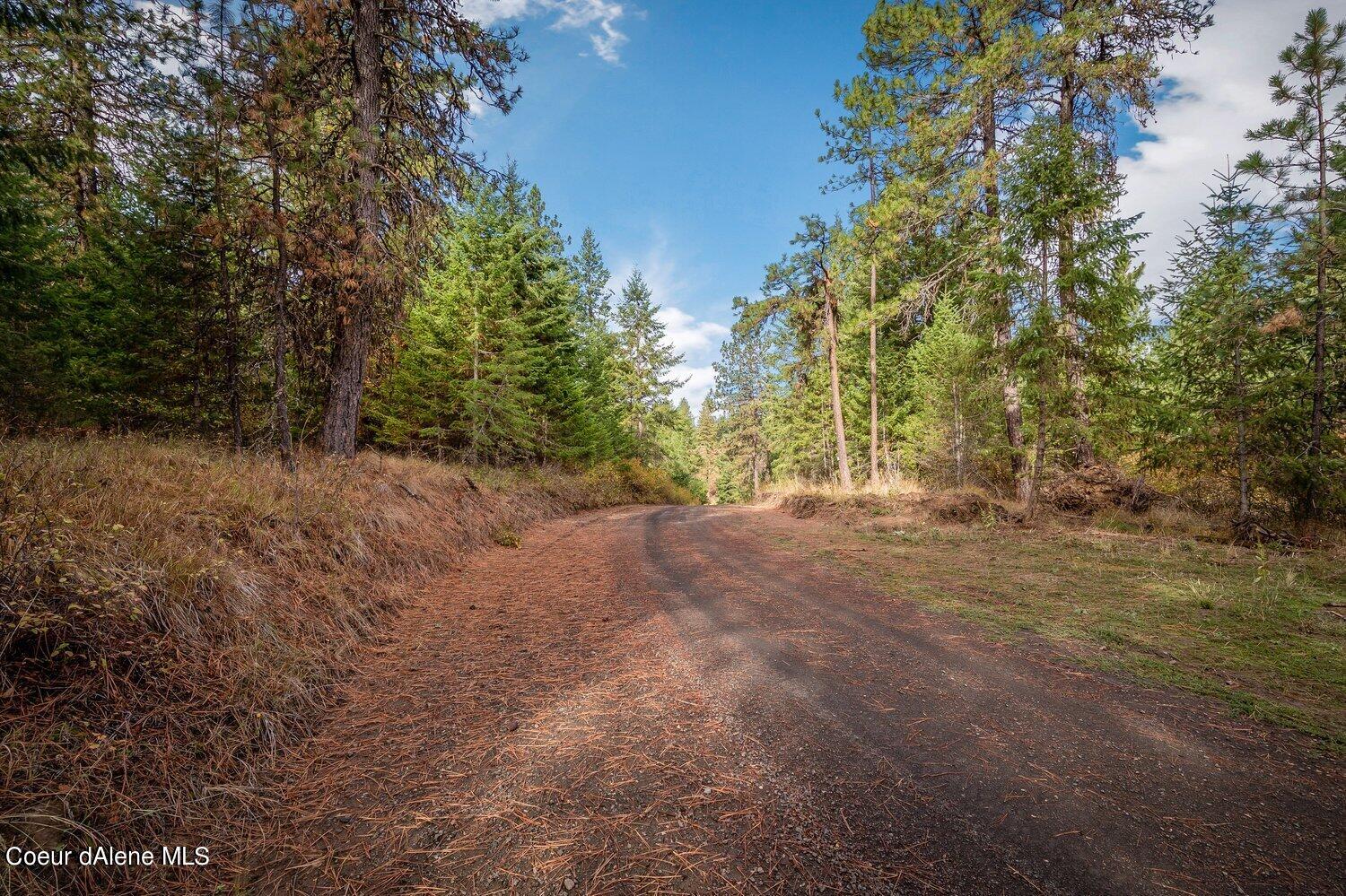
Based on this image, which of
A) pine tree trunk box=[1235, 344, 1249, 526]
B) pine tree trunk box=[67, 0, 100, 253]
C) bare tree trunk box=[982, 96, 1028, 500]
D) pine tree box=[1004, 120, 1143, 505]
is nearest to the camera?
pine tree trunk box=[67, 0, 100, 253]

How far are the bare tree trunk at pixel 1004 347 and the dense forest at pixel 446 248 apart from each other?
86 millimetres

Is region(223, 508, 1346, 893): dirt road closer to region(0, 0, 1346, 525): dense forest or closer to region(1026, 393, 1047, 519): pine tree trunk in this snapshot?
region(0, 0, 1346, 525): dense forest

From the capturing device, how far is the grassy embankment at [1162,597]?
290 cm

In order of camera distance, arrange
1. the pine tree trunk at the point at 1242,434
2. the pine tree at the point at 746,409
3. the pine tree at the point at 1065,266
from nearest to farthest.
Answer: the pine tree trunk at the point at 1242,434 < the pine tree at the point at 1065,266 < the pine tree at the point at 746,409

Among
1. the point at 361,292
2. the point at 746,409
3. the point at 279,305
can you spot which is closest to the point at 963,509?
the point at 361,292

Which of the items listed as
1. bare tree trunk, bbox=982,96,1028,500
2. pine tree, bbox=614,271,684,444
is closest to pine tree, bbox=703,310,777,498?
pine tree, bbox=614,271,684,444

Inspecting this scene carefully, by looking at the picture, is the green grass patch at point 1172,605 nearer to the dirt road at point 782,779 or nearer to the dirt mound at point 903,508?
the dirt road at point 782,779

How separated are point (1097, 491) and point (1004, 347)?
142 inches

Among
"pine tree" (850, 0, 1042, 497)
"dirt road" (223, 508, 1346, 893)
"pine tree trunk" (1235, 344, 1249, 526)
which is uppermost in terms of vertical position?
"pine tree" (850, 0, 1042, 497)

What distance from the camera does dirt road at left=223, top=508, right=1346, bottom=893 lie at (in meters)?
1.63

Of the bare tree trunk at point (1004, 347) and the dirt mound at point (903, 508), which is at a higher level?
the bare tree trunk at point (1004, 347)

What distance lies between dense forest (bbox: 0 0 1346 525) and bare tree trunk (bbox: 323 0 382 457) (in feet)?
0.13

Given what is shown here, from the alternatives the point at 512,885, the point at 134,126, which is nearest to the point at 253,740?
the point at 512,885

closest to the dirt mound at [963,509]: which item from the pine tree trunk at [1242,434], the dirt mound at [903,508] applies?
the dirt mound at [903,508]
